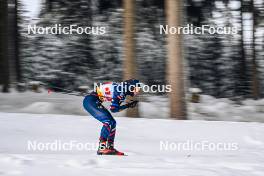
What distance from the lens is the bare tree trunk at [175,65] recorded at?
1302cm

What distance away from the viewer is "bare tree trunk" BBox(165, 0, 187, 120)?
1302cm

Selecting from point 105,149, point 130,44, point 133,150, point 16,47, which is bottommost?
point 133,150

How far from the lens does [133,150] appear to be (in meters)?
9.84

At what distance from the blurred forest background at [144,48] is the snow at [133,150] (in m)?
11.4

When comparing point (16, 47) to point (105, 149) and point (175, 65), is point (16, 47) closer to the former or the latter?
point (175, 65)

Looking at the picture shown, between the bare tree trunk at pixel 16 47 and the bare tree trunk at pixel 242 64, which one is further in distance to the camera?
the bare tree trunk at pixel 242 64

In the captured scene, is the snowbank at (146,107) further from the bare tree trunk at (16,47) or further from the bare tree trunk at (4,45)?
the bare tree trunk at (16,47)

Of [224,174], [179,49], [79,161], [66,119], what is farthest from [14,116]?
[224,174]

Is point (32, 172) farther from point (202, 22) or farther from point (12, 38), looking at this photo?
point (202, 22)

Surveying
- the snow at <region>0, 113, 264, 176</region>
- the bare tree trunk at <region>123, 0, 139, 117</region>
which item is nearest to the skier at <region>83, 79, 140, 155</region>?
the snow at <region>0, 113, 264, 176</region>

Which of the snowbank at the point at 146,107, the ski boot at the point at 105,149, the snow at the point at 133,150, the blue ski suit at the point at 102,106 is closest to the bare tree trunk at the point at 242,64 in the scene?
the snowbank at the point at 146,107

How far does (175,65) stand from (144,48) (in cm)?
1622

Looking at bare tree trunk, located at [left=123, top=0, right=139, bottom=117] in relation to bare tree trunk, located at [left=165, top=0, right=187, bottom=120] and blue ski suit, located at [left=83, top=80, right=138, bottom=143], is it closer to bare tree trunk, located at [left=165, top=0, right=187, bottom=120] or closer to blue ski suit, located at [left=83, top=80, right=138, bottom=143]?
bare tree trunk, located at [left=165, top=0, right=187, bottom=120]

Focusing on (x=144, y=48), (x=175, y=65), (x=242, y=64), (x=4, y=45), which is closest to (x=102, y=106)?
(x=175, y=65)
